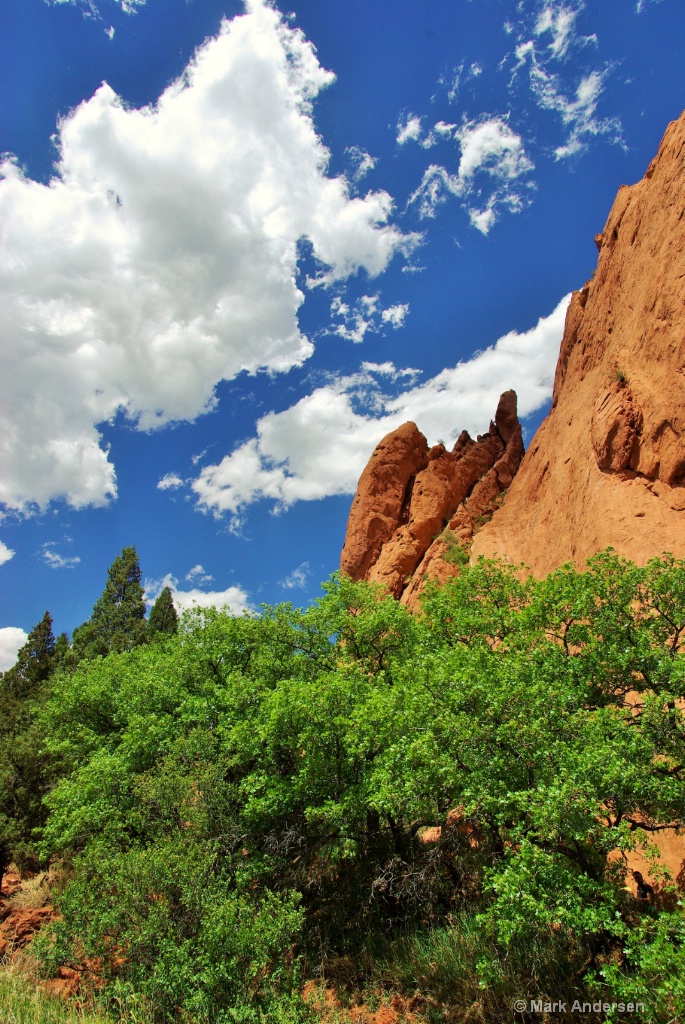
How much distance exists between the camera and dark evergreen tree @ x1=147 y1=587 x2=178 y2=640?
5272 cm

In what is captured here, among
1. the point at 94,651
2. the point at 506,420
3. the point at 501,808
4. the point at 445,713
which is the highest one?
the point at 506,420

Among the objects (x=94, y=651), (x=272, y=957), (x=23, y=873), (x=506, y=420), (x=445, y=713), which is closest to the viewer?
(x=445, y=713)

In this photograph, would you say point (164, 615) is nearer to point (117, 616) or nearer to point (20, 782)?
point (117, 616)

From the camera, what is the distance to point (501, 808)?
33.3 feet

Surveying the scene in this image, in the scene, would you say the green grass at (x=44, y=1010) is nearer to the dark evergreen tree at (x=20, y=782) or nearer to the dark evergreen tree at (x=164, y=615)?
the dark evergreen tree at (x=20, y=782)

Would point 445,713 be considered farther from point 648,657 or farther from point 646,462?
point 646,462

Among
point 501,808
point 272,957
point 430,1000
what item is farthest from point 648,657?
point 272,957

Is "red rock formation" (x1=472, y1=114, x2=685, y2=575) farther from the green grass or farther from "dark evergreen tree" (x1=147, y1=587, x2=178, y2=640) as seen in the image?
"dark evergreen tree" (x1=147, y1=587, x2=178, y2=640)

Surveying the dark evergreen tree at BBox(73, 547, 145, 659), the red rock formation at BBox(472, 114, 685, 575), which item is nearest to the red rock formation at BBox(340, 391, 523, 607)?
the red rock formation at BBox(472, 114, 685, 575)

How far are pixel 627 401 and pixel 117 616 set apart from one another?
143 feet

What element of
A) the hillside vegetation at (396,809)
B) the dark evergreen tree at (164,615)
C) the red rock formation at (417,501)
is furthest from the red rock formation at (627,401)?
the dark evergreen tree at (164,615)

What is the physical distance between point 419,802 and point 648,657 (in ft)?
20.4

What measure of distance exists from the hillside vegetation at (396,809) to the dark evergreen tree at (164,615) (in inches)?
1328

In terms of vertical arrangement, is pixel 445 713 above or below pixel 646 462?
below
